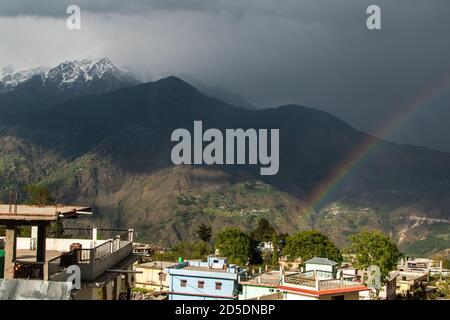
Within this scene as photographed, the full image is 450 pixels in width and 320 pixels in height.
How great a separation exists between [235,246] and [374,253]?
2572cm

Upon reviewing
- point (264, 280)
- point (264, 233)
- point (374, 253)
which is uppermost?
point (264, 233)

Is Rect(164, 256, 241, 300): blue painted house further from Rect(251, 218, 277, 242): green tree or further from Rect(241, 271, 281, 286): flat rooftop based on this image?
Rect(251, 218, 277, 242): green tree

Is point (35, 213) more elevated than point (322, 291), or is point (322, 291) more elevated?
point (35, 213)

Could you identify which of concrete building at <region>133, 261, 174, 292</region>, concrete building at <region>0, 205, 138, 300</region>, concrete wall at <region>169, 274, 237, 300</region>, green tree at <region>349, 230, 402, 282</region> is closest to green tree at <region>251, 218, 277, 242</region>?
concrete building at <region>133, 261, 174, 292</region>

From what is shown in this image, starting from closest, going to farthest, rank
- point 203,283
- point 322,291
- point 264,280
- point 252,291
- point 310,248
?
point 322,291
point 252,291
point 264,280
point 203,283
point 310,248

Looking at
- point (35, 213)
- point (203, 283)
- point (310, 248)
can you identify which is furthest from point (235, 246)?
point (35, 213)

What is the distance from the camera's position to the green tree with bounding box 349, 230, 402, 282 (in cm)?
4914

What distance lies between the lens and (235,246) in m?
72.6

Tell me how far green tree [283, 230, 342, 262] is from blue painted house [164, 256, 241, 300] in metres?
26.4

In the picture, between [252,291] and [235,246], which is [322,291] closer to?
[252,291]

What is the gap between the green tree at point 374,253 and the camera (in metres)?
49.1

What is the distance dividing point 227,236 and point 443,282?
26.9 meters
